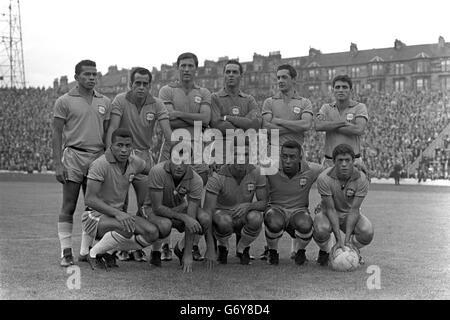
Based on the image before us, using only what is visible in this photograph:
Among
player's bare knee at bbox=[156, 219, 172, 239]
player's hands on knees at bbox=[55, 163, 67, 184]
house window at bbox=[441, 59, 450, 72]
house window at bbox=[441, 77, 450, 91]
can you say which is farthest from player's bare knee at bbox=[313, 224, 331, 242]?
house window at bbox=[441, 59, 450, 72]

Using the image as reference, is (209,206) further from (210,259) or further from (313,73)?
(313,73)

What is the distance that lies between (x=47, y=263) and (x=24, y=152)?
35637 mm

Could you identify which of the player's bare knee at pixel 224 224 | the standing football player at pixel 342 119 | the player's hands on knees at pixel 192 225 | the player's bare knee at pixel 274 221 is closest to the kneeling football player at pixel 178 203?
the player's hands on knees at pixel 192 225

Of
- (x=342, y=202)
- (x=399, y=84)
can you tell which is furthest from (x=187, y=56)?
(x=399, y=84)

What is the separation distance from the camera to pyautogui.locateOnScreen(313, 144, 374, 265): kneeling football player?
6020 millimetres

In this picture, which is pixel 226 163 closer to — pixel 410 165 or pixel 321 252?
pixel 321 252

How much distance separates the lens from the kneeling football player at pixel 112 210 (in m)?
5.71

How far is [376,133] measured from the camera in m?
35.1

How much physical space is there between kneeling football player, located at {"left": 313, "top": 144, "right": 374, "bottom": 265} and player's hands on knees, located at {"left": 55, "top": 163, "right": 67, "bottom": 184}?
8.90 ft

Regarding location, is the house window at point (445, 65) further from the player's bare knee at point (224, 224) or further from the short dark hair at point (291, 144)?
the player's bare knee at point (224, 224)

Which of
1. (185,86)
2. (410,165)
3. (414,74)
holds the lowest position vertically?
(410,165)

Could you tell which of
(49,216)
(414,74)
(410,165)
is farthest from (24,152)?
(414,74)

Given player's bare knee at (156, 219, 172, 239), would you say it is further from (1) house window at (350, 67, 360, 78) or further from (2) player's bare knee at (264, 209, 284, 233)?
(1) house window at (350, 67, 360, 78)

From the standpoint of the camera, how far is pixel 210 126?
668cm
